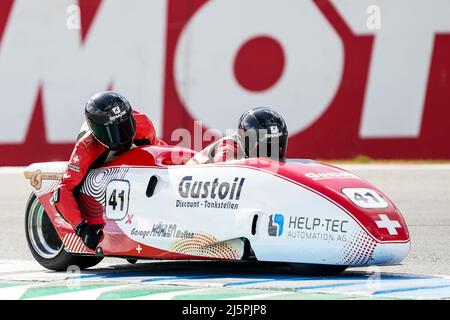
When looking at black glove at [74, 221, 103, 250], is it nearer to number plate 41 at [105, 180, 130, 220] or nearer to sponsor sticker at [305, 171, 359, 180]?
number plate 41 at [105, 180, 130, 220]

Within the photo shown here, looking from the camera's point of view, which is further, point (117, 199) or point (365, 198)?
point (117, 199)

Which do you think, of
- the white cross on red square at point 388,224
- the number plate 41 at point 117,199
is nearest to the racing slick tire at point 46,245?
the number plate 41 at point 117,199

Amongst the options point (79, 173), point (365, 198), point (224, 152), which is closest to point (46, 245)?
point (79, 173)

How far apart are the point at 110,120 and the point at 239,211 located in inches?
52.9

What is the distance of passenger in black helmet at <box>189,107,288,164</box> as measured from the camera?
7867mm

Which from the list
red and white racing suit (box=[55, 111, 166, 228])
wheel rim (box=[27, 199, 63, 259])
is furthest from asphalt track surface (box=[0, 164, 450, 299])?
red and white racing suit (box=[55, 111, 166, 228])

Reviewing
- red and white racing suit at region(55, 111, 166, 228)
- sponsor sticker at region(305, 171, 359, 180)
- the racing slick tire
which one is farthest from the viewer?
the racing slick tire

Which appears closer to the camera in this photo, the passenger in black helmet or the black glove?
the passenger in black helmet

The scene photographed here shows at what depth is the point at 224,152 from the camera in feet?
26.2

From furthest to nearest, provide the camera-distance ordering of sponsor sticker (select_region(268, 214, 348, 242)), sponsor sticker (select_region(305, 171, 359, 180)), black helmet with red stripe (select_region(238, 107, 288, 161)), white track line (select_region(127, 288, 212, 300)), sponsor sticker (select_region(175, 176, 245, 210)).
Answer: black helmet with red stripe (select_region(238, 107, 288, 161))
sponsor sticker (select_region(175, 176, 245, 210))
sponsor sticker (select_region(305, 171, 359, 180))
sponsor sticker (select_region(268, 214, 348, 242))
white track line (select_region(127, 288, 212, 300))

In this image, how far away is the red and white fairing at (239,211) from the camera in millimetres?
7168

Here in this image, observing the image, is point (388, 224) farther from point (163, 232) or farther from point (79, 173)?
point (79, 173)

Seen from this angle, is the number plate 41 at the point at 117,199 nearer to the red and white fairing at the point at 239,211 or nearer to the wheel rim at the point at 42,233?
the red and white fairing at the point at 239,211
